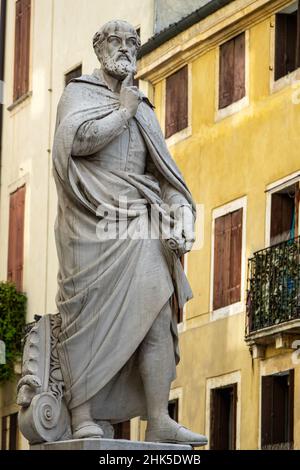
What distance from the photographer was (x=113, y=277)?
1563cm

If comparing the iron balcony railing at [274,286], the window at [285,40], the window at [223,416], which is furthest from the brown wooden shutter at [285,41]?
the window at [223,416]

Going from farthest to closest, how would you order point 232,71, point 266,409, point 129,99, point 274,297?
point 232,71, point 266,409, point 274,297, point 129,99

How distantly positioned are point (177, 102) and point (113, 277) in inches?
1237

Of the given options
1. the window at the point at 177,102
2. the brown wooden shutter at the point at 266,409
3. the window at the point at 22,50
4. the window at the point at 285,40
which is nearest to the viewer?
the brown wooden shutter at the point at 266,409

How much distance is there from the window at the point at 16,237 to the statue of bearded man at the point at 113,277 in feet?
124

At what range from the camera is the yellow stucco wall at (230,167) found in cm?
4197

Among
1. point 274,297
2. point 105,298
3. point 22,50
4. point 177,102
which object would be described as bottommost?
point 105,298

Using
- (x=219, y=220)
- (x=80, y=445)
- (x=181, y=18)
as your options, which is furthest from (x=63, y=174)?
(x=181, y=18)

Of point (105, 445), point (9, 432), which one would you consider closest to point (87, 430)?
point (105, 445)

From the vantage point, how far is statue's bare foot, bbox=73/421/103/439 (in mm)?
15297

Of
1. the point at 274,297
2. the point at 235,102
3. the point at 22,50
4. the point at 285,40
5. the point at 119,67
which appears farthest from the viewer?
the point at 22,50

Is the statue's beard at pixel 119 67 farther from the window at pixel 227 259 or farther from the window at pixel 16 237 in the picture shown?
the window at pixel 16 237

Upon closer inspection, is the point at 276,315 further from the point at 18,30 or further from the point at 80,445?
the point at 80,445

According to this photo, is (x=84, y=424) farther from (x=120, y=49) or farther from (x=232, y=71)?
(x=232, y=71)
